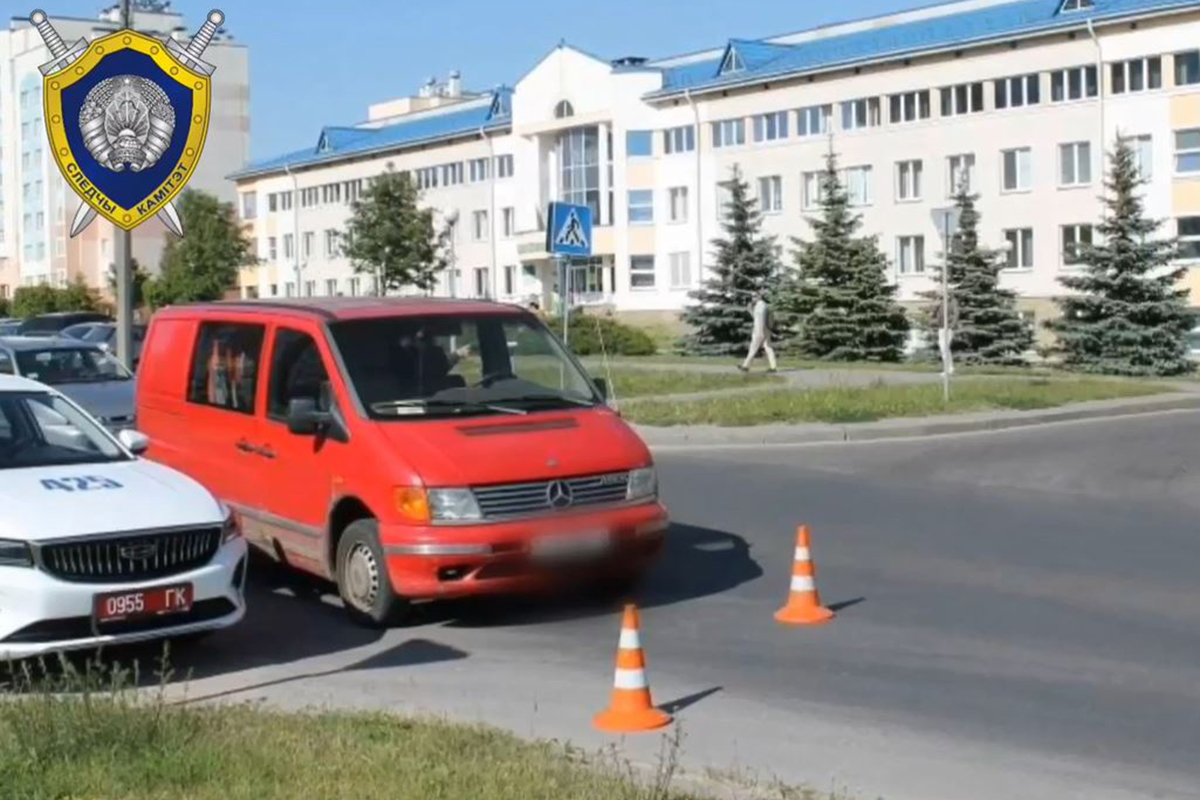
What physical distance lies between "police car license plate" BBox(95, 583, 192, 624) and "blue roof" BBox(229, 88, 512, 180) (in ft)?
238

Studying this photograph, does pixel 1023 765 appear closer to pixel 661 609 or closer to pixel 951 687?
pixel 951 687

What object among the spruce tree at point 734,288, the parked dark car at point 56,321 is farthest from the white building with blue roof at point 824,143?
the parked dark car at point 56,321

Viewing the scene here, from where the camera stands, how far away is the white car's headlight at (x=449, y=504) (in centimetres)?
971

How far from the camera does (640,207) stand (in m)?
71.9

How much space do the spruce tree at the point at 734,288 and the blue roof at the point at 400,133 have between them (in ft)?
105

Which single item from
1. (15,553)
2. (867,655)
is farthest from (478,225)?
(15,553)


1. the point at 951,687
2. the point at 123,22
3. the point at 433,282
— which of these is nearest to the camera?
the point at 951,687

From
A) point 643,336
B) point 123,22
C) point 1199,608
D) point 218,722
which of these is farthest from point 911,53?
point 218,722

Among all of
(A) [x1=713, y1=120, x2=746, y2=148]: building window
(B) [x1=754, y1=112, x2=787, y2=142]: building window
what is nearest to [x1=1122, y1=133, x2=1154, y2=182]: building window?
(B) [x1=754, y1=112, x2=787, y2=142]: building window

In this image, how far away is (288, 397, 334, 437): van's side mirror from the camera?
10477 mm

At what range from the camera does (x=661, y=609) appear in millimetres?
10625

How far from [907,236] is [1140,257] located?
20.8 m

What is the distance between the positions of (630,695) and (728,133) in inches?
2431

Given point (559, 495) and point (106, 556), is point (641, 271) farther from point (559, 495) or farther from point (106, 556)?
point (106, 556)
